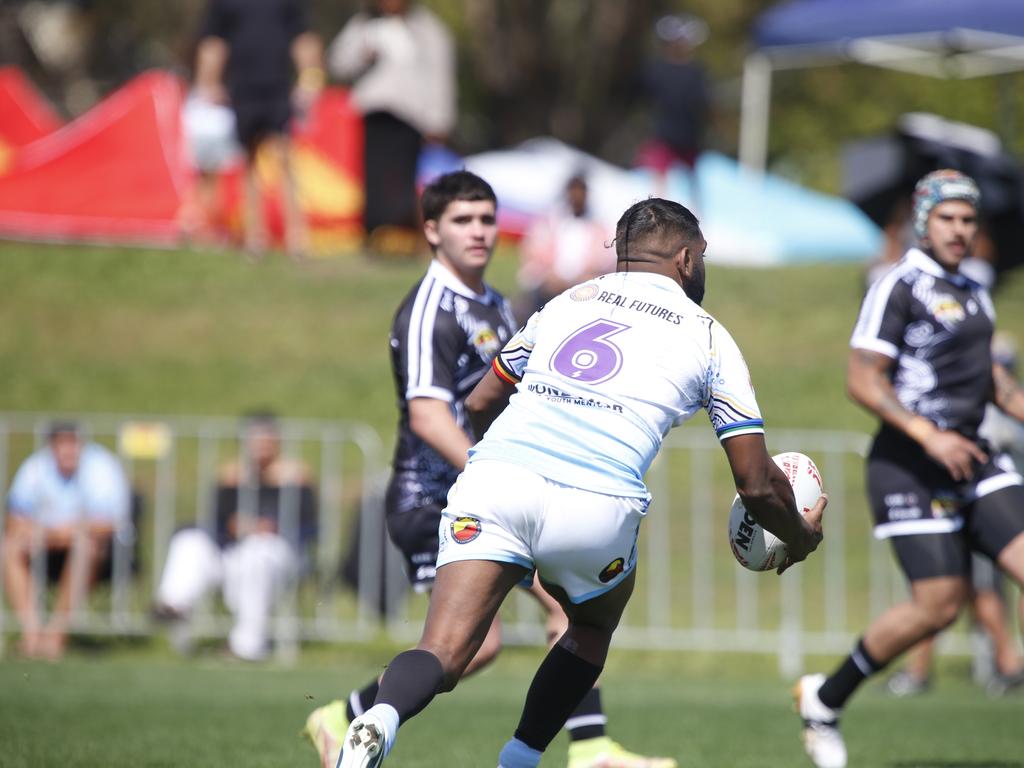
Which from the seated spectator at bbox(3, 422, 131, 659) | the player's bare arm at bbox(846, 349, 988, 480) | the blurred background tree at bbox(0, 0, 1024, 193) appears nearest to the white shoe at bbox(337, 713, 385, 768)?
the player's bare arm at bbox(846, 349, 988, 480)

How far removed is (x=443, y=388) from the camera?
6371 mm

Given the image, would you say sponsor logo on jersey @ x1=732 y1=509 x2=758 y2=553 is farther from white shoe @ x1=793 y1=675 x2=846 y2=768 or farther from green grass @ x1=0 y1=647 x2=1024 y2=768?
white shoe @ x1=793 y1=675 x2=846 y2=768

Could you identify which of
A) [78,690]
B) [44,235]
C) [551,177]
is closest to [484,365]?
[78,690]

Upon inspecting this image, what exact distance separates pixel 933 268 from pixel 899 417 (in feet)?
2.49

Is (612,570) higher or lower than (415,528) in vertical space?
higher

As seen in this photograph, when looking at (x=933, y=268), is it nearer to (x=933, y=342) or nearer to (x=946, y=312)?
(x=946, y=312)

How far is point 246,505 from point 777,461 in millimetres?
8076

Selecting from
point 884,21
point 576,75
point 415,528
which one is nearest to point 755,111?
point 576,75

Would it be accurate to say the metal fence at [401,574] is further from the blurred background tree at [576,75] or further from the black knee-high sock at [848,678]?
the blurred background tree at [576,75]

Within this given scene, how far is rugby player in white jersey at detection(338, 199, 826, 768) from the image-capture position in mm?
4801

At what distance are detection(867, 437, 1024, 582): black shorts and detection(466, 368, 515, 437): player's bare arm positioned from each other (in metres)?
2.54

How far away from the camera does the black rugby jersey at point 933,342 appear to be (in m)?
7.47

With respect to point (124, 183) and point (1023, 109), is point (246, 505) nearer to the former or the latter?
point (124, 183)

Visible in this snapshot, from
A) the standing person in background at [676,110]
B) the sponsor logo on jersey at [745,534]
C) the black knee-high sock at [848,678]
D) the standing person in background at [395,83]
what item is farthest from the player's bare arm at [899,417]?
the standing person in background at [676,110]
